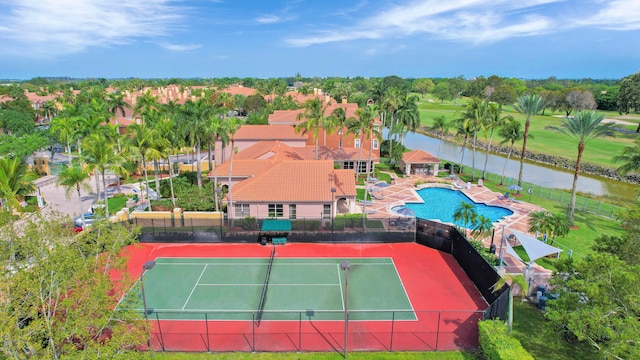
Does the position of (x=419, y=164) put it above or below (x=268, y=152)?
below

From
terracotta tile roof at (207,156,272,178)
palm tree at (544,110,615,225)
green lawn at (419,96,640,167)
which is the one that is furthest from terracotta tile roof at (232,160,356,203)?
green lawn at (419,96,640,167)

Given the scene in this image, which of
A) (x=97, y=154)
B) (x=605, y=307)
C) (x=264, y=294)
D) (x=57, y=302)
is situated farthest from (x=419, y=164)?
(x=57, y=302)

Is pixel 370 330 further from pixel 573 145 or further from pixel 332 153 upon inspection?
pixel 573 145

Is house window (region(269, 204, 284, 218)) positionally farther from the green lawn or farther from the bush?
the green lawn

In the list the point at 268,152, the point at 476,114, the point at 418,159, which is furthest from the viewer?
the point at 418,159

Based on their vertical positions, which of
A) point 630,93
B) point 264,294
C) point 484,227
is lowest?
point 264,294

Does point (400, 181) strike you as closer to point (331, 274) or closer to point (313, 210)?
point (313, 210)
